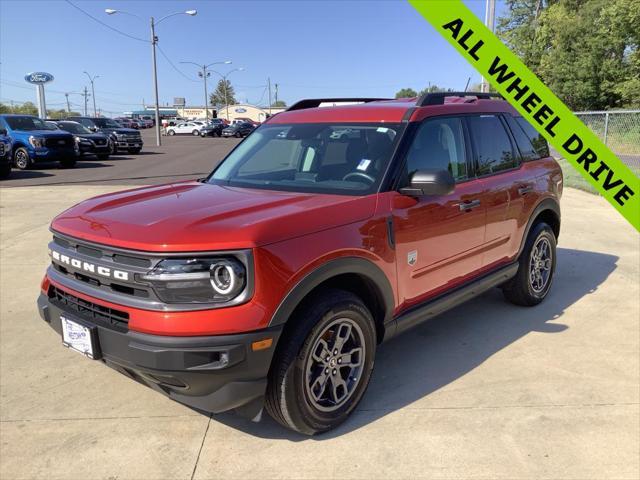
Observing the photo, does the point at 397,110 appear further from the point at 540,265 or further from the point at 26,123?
the point at 26,123

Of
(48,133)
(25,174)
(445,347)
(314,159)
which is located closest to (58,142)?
(48,133)

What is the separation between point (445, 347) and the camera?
429 centimetres

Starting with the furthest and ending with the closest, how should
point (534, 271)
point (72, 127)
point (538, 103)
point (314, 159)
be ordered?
point (72, 127), point (534, 271), point (314, 159), point (538, 103)

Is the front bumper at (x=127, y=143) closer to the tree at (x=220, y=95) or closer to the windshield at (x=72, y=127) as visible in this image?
the windshield at (x=72, y=127)

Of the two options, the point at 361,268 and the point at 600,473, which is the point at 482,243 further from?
the point at 600,473

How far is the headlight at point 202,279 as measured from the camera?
8.29 ft

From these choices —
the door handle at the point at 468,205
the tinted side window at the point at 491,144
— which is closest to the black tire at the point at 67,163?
the tinted side window at the point at 491,144

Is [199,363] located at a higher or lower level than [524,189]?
lower

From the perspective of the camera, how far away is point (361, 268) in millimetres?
3041

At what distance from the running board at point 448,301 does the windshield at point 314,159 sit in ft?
2.90

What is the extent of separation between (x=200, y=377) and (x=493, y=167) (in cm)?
303

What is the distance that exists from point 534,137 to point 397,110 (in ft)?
6.90

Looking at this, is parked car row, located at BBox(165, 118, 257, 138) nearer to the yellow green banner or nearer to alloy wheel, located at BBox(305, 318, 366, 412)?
alloy wheel, located at BBox(305, 318, 366, 412)

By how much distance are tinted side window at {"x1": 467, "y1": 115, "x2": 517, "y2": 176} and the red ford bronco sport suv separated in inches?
0.7
